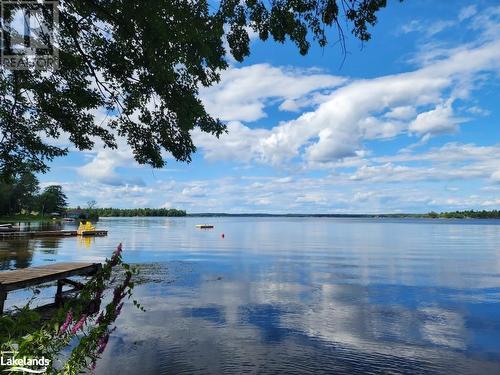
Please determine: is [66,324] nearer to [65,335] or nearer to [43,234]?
[65,335]

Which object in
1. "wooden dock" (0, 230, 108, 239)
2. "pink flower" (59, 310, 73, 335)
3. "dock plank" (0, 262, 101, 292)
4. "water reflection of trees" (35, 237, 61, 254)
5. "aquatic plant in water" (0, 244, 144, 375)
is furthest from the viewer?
"wooden dock" (0, 230, 108, 239)

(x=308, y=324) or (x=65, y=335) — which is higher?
(x=65, y=335)

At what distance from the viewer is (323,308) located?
1794 centimetres

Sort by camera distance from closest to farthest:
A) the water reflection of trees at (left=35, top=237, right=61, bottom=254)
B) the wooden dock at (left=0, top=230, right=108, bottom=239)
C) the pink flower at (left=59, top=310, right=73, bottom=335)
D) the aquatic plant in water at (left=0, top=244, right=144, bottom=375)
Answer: the aquatic plant in water at (left=0, top=244, right=144, bottom=375), the pink flower at (left=59, top=310, right=73, bottom=335), the water reflection of trees at (left=35, top=237, right=61, bottom=254), the wooden dock at (left=0, top=230, right=108, bottom=239)

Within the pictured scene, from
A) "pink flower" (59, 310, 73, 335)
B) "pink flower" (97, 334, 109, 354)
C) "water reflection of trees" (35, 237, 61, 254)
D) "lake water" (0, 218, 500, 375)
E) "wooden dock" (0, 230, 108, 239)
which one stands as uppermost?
"pink flower" (59, 310, 73, 335)

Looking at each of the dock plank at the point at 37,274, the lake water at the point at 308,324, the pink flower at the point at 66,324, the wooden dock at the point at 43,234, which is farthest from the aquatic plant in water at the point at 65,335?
the wooden dock at the point at 43,234

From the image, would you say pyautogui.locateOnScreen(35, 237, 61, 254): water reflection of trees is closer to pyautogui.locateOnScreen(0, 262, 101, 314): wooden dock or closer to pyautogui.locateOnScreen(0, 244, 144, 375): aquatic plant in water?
pyautogui.locateOnScreen(0, 262, 101, 314): wooden dock

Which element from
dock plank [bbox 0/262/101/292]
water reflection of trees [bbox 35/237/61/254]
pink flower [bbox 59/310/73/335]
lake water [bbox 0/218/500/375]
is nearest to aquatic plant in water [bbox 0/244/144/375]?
pink flower [bbox 59/310/73/335]

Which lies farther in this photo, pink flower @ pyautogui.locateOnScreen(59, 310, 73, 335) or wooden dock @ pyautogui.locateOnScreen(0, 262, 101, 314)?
wooden dock @ pyautogui.locateOnScreen(0, 262, 101, 314)

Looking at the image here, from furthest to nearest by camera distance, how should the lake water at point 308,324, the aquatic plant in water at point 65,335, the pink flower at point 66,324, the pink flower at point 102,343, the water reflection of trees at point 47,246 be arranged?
the water reflection of trees at point 47,246, the lake water at point 308,324, the pink flower at point 102,343, the pink flower at point 66,324, the aquatic plant in water at point 65,335

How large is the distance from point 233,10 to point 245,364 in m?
8.98

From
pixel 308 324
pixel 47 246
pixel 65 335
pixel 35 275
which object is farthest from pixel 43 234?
pixel 65 335

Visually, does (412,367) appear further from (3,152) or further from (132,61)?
(3,152)

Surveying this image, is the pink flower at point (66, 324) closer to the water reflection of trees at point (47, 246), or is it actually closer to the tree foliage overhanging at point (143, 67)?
the tree foliage overhanging at point (143, 67)
